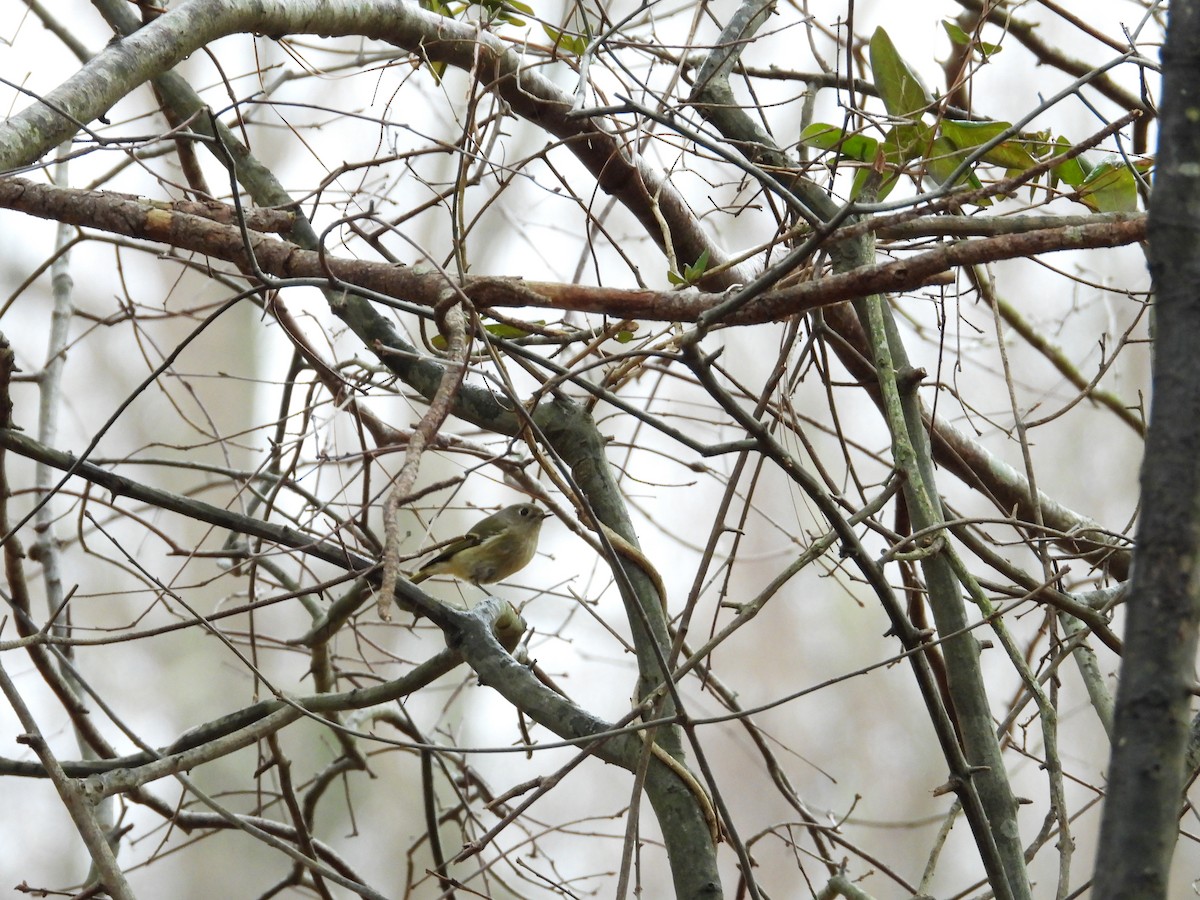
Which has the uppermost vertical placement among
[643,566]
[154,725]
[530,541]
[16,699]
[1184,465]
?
[154,725]

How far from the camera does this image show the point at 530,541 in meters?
3.13

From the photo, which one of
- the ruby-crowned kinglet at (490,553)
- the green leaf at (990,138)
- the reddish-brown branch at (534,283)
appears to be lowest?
the reddish-brown branch at (534,283)

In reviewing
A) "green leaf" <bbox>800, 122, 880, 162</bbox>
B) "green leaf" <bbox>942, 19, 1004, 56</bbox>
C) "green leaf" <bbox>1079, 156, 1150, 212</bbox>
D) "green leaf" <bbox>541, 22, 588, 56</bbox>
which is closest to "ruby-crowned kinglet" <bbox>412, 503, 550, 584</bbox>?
"green leaf" <bbox>541, 22, 588, 56</bbox>

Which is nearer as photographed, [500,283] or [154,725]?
[500,283]

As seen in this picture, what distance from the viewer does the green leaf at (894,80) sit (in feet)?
5.90

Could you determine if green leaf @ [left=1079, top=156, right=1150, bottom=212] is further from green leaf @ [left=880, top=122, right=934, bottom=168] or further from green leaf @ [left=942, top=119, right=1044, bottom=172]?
green leaf @ [left=880, top=122, right=934, bottom=168]

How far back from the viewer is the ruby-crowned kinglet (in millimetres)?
3049

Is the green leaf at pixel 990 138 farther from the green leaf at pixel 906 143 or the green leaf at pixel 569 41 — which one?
the green leaf at pixel 569 41

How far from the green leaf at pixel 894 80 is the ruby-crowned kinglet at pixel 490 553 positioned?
1.55m

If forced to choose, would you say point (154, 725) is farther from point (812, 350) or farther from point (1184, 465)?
point (1184, 465)

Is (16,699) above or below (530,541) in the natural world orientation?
below

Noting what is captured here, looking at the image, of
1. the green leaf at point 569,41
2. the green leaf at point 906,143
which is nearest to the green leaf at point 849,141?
the green leaf at point 906,143

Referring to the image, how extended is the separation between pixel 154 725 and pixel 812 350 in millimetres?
7753

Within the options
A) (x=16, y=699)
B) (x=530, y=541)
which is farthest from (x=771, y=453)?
(x=530, y=541)
